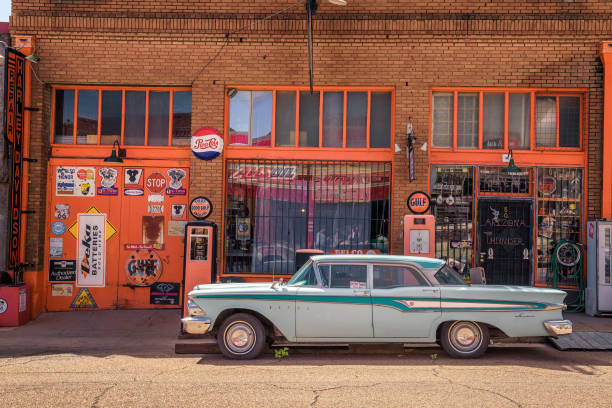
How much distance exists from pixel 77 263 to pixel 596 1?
38.7 feet

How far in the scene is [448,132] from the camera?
39.0 feet

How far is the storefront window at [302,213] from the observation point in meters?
11.8

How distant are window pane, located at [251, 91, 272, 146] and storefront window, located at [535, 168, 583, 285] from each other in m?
5.66

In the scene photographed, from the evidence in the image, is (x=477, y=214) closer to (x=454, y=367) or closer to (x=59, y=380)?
(x=454, y=367)

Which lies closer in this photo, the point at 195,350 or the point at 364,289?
the point at 364,289

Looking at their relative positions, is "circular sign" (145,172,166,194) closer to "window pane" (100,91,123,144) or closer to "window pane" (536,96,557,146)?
"window pane" (100,91,123,144)

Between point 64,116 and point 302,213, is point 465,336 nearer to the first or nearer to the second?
point 302,213

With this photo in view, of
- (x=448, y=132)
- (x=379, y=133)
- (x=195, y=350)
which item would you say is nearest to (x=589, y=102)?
(x=448, y=132)

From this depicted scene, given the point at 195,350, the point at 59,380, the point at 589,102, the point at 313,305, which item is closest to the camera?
the point at 59,380

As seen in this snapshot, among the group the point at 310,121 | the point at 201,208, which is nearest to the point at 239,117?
the point at 310,121

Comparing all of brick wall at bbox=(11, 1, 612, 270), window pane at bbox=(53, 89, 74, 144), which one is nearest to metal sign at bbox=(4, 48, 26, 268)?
brick wall at bbox=(11, 1, 612, 270)

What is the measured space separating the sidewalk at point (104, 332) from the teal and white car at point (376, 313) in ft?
4.40

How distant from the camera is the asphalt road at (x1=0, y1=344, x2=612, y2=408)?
18.7ft

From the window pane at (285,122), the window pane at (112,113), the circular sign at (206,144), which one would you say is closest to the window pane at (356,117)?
the window pane at (285,122)
